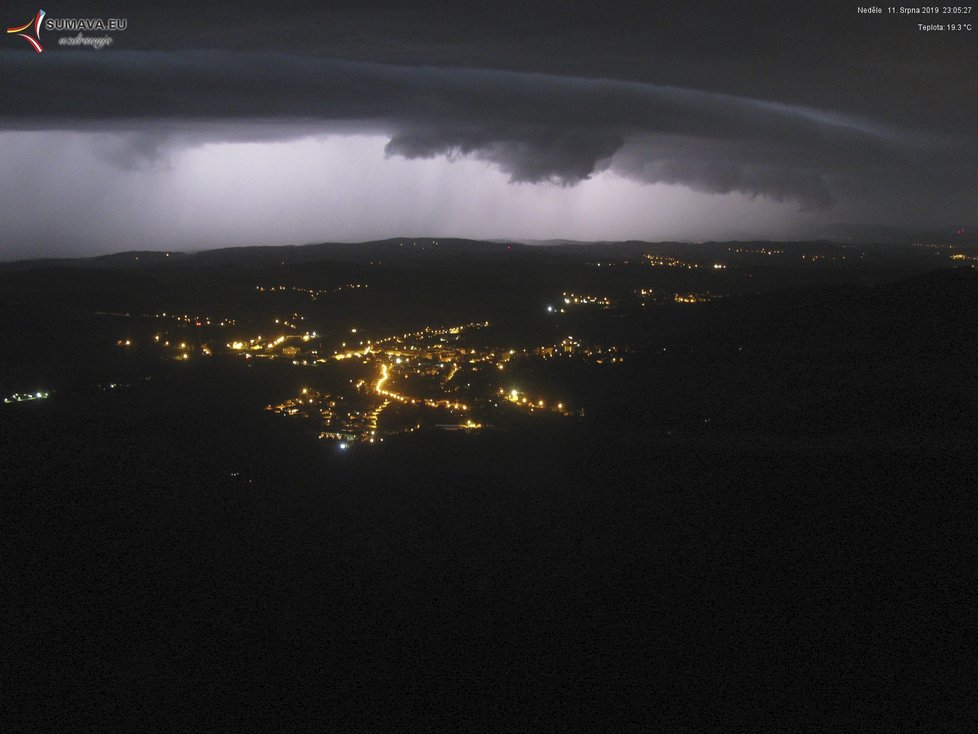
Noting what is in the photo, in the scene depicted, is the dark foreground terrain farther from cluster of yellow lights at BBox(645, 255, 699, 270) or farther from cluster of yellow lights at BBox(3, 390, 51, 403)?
cluster of yellow lights at BBox(645, 255, 699, 270)

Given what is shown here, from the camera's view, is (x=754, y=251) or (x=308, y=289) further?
(x=754, y=251)

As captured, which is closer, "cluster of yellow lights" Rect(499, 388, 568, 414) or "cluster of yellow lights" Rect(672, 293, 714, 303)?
"cluster of yellow lights" Rect(499, 388, 568, 414)

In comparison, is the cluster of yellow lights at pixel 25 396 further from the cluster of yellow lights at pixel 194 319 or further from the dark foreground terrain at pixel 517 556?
the cluster of yellow lights at pixel 194 319

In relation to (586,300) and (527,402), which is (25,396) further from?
(586,300)

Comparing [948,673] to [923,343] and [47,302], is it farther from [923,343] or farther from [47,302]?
[47,302]

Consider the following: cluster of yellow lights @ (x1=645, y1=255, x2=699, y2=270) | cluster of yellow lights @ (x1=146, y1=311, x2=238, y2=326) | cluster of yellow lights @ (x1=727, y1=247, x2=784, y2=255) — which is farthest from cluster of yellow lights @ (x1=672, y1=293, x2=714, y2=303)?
cluster of yellow lights @ (x1=727, y1=247, x2=784, y2=255)

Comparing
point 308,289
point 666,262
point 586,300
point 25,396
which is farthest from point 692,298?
point 25,396

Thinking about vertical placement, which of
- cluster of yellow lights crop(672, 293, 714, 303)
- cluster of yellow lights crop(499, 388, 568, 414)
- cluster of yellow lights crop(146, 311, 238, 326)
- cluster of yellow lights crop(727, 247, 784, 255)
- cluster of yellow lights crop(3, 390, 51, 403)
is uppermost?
cluster of yellow lights crop(727, 247, 784, 255)

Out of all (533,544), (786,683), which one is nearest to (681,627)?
(786,683)
